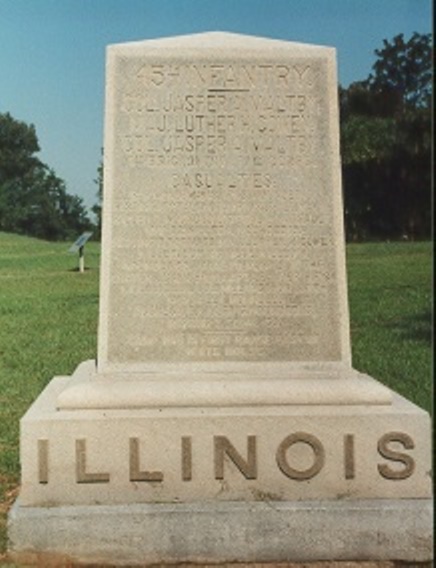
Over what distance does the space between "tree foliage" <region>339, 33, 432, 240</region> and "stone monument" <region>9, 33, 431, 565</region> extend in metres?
8.58

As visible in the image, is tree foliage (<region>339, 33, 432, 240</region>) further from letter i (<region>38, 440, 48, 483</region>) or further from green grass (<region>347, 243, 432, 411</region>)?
letter i (<region>38, 440, 48, 483</region>)

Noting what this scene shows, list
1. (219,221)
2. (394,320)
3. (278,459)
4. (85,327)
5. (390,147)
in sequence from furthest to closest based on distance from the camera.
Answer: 1. (390,147)
2. (85,327)
3. (394,320)
4. (219,221)
5. (278,459)

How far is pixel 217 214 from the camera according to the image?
4.16m

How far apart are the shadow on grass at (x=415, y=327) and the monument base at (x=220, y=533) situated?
5.72 metres

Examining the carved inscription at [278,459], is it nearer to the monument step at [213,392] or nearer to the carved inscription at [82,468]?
the carved inscription at [82,468]

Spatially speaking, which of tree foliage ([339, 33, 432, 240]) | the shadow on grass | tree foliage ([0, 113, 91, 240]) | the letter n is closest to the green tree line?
tree foliage ([339, 33, 432, 240])

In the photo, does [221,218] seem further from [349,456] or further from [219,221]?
[349,456]

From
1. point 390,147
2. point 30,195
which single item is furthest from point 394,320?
point 30,195

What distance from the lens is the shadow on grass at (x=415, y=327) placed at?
9701mm

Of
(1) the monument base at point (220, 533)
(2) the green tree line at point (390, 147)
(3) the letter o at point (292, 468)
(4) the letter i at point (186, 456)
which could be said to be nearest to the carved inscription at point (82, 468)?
(1) the monument base at point (220, 533)

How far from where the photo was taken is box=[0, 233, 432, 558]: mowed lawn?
7.17 meters

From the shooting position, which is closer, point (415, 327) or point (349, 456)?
point (349, 456)

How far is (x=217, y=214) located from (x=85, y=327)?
749cm

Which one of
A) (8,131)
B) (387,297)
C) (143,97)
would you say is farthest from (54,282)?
(8,131)
